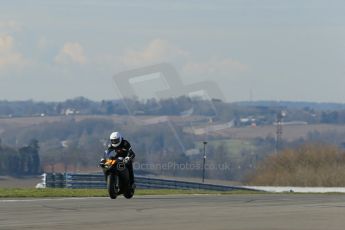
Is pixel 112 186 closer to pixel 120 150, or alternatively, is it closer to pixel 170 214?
pixel 120 150

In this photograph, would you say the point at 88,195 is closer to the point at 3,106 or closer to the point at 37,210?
the point at 37,210

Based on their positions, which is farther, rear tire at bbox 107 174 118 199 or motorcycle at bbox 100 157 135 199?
rear tire at bbox 107 174 118 199

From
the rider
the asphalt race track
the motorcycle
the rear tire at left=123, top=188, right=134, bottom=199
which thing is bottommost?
the asphalt race track

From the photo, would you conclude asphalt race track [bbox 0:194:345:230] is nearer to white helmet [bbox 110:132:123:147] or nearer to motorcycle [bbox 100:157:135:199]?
motorcycle [bbox 100:157:135:199]

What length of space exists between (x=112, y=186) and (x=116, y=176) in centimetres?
34

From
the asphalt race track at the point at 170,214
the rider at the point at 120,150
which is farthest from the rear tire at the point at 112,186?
the rider at the point at 120,150

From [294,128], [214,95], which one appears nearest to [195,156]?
[214,95]

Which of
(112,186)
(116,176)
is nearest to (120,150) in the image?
(116,176)

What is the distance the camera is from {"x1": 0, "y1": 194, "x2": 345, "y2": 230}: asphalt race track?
17.9 meters

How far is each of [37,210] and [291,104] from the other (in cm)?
16652

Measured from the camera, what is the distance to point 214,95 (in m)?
89.9

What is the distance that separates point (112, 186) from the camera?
25234mm

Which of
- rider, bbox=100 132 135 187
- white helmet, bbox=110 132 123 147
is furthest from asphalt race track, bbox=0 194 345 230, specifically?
white helmet, bbox=110 132 123 147

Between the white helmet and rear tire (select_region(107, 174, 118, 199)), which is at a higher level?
the white helmet
